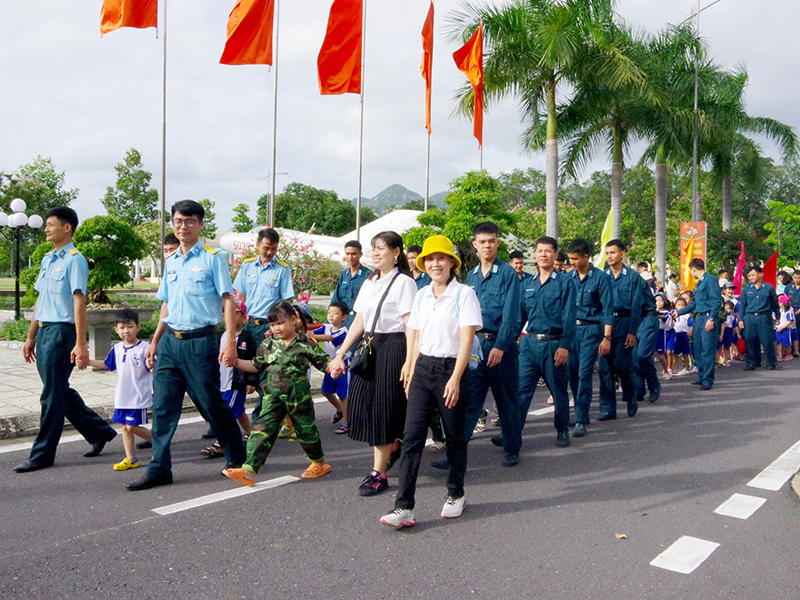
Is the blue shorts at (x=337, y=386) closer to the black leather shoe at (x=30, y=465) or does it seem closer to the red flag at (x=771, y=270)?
the black leather shoe at (x=30, y=465)

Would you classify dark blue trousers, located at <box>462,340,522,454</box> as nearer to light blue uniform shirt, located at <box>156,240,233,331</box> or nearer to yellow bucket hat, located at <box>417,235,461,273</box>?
yellow bucket hat, located at <box>417,235,461,273</box>

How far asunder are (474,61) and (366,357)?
14.5 m

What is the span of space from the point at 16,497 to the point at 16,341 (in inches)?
366

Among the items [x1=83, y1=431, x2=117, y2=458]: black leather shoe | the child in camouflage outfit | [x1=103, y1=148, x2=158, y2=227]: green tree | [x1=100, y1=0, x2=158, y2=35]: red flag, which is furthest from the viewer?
[x1=103, y1=148, x2=158, y2=227]: green tree

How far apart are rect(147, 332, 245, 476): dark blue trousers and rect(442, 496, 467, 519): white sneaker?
5.33ft

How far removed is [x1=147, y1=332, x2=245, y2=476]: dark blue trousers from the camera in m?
4.79

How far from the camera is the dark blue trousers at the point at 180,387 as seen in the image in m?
4.79

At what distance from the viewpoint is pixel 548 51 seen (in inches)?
671

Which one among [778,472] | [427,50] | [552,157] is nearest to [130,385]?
[778,472]

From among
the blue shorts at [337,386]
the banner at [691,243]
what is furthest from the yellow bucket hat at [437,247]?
the banner at [691,243]

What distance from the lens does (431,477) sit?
5.22 m

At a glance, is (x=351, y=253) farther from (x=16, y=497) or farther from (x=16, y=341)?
(x=16, y=341)

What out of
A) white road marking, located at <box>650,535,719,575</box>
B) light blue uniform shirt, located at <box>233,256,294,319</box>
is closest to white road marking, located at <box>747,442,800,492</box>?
white road marking, located at <box>650,535,719,575</box>

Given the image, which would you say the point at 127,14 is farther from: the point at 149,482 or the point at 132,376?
the point at 149,482
